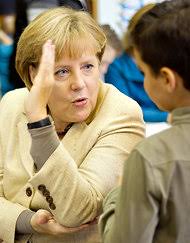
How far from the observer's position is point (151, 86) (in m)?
1.01

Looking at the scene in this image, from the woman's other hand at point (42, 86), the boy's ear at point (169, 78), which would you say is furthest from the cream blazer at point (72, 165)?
the boy's ear at point (169, 78)

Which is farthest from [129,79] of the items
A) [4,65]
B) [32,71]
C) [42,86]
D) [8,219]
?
[42,86]

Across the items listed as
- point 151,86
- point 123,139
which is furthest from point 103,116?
point 151,86

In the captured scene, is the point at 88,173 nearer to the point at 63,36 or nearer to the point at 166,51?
the point at 63,36

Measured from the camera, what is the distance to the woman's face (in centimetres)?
139

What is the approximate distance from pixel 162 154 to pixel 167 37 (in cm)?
23

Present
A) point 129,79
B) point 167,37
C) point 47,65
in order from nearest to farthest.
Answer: point 167,37, point 47,65, point 129,79

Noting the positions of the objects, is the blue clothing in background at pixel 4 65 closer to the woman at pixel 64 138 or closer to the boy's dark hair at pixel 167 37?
the woman at pixel 64 138

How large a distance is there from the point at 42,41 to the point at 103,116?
0.29 meters

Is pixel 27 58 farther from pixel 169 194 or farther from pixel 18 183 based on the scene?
pixel 169 194

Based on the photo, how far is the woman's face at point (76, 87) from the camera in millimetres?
1390

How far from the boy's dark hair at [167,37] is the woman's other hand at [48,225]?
0.57m

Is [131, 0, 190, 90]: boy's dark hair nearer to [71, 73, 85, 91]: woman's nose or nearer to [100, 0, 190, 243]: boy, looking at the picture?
[100, 0, 190, 243]: boy

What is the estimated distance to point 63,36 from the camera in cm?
137
